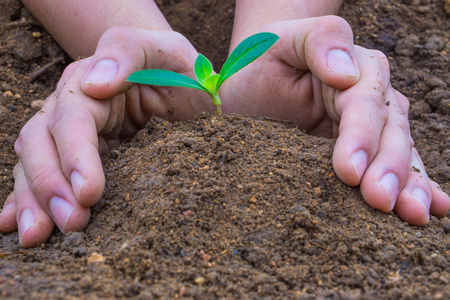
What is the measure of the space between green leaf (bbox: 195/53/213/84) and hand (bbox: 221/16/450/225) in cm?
42

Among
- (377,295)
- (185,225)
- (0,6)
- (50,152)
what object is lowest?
(377,295)

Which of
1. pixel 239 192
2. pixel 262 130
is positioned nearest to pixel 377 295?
pixel 239 192

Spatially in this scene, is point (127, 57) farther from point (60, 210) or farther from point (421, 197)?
point (421, 197)

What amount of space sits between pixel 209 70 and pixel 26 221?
82cm

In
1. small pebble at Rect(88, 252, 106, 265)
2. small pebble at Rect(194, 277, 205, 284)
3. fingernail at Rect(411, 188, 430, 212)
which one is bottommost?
fingernail at Rect(411, 188, 430, 212)

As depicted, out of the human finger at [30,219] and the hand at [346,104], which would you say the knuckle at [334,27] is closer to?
the hand at [346,104]

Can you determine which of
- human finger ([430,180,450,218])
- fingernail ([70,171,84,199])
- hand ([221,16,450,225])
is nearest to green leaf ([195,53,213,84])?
hand ([221,16,450,225])

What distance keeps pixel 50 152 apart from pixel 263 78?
99 cm

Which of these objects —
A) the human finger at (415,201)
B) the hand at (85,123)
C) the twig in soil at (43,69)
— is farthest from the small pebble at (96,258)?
the twig in soil at (43,69)

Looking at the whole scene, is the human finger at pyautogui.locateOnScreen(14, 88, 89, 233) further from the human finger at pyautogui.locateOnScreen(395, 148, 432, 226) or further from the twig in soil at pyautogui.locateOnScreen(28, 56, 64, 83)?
the human finger at pyautogui.locateOnScreen(395, 148, 432, 226)

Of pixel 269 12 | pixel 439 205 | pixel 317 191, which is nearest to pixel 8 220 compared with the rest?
pixel 317 191

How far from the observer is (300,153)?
5.02 feet

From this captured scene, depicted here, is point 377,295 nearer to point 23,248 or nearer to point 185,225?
point 185,225

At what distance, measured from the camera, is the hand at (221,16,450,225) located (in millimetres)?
1412
